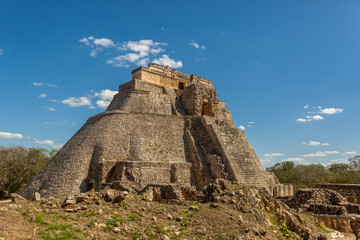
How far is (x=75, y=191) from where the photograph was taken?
14016 millimetres

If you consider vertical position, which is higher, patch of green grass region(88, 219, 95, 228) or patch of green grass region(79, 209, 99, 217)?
patch of green grass region(79, 209, 99, 217)

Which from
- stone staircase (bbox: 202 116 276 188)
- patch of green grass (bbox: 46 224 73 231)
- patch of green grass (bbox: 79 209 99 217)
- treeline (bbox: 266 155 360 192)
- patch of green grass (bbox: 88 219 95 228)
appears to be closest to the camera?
patch of green grass (bbox: 46 224 73 231)

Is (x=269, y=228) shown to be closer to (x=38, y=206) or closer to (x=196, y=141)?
(x=38, y=206)

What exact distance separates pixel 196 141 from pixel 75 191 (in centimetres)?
848

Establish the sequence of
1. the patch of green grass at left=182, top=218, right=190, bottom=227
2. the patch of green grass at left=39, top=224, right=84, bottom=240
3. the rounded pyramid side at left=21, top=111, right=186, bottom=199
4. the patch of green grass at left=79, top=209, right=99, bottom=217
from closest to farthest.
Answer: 1. the patch of green grass at left=39, top=224, right=84, bottom=240
2. the patch of green grass at left=79, top=209, right=99, bottom=217
3. the patch of green grass at left=182, top=218, right=190, bottom=227
4. the rounded pyramid side at left=21, top=111, right=186, bottom=199

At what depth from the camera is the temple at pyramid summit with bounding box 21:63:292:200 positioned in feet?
48.2

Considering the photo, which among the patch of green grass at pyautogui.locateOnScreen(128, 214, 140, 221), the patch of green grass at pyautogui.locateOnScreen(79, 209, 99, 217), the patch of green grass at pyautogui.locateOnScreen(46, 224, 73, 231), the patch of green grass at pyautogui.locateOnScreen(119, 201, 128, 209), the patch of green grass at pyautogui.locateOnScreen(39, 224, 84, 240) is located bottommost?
the patch of green grass at pyautogui.locateOnScreen(39, 224, 84, 240)

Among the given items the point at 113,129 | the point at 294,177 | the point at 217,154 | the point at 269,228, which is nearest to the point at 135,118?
the point at 113,129

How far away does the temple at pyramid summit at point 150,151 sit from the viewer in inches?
579

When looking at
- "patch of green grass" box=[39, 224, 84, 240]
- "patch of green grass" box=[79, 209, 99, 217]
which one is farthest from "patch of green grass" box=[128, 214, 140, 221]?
"patch of green grass" box=[39, 224, 84, 240]

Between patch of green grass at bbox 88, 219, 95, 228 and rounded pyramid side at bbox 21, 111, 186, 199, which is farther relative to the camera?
rounded pyramid side at bbox 21, 111, 186, 199

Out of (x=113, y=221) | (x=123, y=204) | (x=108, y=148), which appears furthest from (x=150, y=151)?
(x=113, y=221)

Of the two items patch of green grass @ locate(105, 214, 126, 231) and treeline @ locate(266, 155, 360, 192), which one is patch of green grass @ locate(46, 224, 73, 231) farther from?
treeline @ locate(266, 155, 360, 192)

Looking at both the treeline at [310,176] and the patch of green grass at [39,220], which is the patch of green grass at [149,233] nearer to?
the patch of green grass at [39,220]
